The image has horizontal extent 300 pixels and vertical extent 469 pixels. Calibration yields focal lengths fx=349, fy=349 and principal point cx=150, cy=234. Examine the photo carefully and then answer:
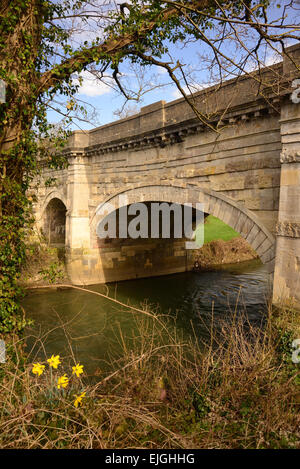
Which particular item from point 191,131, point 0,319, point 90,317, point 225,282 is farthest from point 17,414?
point 225,282

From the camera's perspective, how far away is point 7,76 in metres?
3.80

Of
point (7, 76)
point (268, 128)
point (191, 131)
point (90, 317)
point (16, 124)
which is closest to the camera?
point (7, 76)

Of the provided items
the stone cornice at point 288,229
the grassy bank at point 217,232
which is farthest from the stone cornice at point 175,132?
the grassy bank at point 217,232

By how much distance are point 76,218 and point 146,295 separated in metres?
3.92

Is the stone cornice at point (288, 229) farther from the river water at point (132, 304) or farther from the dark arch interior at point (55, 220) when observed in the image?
the dark arch interior at point (55, 220)

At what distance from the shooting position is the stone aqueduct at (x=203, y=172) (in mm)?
5492

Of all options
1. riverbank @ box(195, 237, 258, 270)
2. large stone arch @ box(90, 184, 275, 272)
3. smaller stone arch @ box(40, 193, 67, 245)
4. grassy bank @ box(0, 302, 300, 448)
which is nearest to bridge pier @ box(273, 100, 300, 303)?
large stone arch @ box(90, 184, 275, 272)

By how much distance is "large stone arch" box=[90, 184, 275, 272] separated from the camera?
6.29m

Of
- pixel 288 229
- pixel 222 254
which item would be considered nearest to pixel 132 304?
pixel 288 229

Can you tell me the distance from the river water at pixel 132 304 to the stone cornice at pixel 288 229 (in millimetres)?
2054

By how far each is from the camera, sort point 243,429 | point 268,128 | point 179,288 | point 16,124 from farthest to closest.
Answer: point 179,288, point 268,128, point 16,124, point 243,429

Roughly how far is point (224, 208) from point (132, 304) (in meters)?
5.64

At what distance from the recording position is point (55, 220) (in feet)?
59.8
